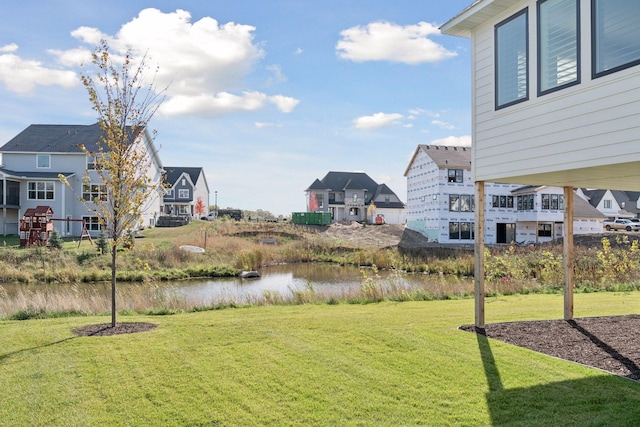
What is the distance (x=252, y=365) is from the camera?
22.8 ft

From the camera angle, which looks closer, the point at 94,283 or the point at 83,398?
the point at 83,398

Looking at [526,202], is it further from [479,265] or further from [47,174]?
[47,174]

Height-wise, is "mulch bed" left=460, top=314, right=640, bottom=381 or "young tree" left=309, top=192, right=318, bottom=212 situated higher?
"young tree" left=309, top=192, right=318, bottom=212

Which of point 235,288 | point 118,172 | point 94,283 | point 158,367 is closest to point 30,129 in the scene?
point 94,283

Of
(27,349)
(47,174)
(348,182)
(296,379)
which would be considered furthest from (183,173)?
(296,379)

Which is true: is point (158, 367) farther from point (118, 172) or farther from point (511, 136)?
point (511, 136)

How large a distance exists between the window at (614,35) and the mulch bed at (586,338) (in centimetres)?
389

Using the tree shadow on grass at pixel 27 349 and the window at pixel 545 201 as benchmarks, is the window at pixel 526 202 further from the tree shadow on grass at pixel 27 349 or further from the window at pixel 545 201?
the tree shadow on grass at pixel 27 349

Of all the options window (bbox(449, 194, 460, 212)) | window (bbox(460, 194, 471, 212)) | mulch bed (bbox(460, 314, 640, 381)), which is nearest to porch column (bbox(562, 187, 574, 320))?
mulch bed (bbox(460, 314, 640, 381))

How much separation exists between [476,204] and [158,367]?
605cm

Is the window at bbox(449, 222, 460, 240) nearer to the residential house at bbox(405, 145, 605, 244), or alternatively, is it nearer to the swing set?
the residential house at bbox(405, 145, 605, 244)

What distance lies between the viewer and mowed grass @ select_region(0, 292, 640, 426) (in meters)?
5.41

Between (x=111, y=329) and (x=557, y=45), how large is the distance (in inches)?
338

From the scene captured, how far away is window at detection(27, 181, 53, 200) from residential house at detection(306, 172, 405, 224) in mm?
37201
